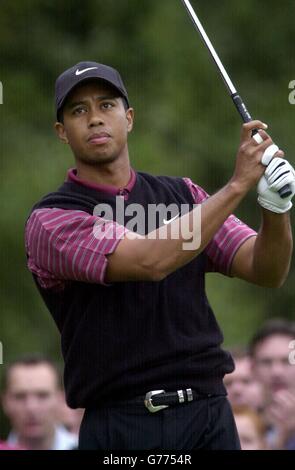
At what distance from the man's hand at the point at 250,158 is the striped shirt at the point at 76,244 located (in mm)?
488

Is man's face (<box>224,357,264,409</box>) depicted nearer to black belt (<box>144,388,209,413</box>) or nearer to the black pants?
the black pants

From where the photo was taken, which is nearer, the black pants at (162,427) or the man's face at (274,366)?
the black pants at (162,427)

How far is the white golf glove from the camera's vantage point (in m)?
4.99

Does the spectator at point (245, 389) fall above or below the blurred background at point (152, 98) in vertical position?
below

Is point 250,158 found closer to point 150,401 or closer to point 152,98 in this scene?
point 150,401

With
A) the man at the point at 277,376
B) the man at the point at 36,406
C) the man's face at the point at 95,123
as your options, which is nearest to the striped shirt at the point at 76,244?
the man's face at the point at 95,123

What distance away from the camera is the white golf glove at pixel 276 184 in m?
4.99

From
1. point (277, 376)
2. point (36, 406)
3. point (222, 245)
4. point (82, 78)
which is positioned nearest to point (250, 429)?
point (277, 376)

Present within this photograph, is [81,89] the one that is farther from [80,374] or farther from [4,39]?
[4,39]

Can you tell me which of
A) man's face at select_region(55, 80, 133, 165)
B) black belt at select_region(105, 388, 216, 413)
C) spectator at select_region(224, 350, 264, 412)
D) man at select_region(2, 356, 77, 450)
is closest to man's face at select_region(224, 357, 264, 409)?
spectator at select_region(224, 350, 264, 412)

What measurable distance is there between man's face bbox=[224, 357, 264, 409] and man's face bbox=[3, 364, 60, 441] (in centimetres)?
96

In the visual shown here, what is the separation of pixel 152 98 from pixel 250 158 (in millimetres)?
7207

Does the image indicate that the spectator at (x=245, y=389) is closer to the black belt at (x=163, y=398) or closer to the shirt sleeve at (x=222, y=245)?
the shirt sleeve at (x=222, y=245)

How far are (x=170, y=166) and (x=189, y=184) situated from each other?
6077 millimetres
